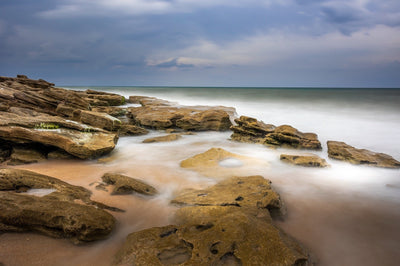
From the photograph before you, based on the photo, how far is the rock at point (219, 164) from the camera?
622 centimetres

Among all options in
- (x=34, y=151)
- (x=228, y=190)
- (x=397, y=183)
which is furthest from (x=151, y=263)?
(x=397, y=183)

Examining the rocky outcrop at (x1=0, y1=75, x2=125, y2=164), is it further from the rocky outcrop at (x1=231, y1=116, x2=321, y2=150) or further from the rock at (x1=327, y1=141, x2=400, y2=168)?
the rock at (x1=327, y1=141, x2=400, y2=168)

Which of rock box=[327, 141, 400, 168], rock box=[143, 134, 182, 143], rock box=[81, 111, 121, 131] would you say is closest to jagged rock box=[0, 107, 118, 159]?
rock box=[81, 111, 121, 131]

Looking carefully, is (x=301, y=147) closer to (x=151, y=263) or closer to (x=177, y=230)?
(x=177, y=230)

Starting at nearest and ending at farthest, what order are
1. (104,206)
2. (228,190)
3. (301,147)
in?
(104,206) → (228,190) → (301,147)

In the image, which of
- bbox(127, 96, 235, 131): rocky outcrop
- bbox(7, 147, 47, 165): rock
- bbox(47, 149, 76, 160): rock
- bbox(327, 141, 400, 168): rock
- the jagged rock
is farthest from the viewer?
bbox(127, 96, 235, 131): rocky outcrop

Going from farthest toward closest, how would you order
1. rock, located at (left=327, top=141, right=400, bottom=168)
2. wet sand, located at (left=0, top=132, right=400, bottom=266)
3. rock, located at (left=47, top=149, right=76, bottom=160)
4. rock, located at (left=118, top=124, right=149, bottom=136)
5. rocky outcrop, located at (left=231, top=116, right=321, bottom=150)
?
rock, located at (left=118, top=124, right=149, bottom=136) → rocky outcrop, located at (left=231, top=116, right=321, bottom=150) → rock, located at (left=327, top=141, right=400, bottom=168) → rock, located at (left=47, top=149, right=76, bottom=160) → wet sand, located at (left=0, top=132, right=400, bottom=266)

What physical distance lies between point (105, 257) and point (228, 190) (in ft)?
8.51

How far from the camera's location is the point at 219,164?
6734 millimetres

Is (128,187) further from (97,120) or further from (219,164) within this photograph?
(97,120)

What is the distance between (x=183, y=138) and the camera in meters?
11.0

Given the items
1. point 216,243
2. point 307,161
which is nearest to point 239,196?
point 216,243

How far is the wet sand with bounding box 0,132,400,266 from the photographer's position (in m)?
2.88

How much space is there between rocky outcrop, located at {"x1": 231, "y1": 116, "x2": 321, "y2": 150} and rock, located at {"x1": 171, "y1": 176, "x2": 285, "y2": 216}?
193 inches
